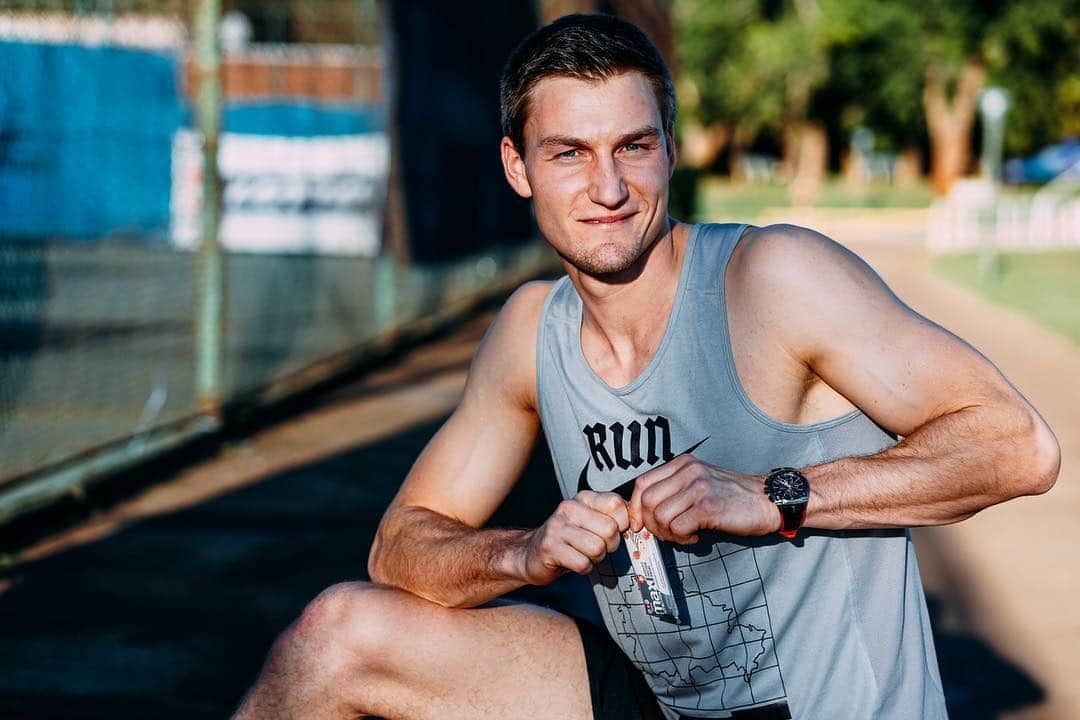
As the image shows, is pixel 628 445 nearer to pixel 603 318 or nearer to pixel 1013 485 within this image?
pixel 603 318

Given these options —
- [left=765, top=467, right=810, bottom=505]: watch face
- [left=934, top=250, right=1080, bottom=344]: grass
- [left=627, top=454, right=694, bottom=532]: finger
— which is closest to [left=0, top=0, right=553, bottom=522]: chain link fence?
[left=627, top=454, right=694, bottom=532]: finger

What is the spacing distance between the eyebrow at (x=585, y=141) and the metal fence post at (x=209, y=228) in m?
4.87

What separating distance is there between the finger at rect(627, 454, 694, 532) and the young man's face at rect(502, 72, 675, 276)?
48 cm

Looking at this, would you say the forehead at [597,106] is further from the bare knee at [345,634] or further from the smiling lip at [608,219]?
the bare knee at [345,634]

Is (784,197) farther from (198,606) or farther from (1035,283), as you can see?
(198,606)

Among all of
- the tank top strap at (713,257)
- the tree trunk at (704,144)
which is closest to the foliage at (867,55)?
the tree trunk at (704,144)

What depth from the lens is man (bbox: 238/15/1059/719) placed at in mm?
2316

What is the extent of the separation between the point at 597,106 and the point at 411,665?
1.05 metres

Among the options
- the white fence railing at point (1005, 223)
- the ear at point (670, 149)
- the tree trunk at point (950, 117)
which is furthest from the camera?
the tree trunk at point (950, 117)

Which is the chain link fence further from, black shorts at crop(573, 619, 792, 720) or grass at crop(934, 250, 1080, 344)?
grass at crop(934, 250, 1080, 344)

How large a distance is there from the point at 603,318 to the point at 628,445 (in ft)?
0.83

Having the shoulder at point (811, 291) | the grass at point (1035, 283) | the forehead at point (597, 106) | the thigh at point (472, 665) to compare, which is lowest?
the grass at point (1035, 283)

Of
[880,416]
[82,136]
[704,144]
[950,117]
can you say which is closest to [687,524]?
[880,416]

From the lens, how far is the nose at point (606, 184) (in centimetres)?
256
